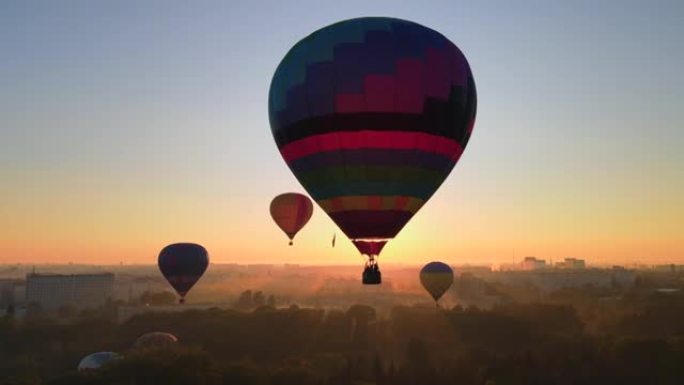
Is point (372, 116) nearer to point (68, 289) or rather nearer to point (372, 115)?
point (372, 115)

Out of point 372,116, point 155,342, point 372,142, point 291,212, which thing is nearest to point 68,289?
point 155,342

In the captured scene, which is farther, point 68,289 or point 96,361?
point 68,289

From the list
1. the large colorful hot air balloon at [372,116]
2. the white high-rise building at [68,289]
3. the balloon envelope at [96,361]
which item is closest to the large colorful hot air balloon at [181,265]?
the balloon envelope at [96,361]

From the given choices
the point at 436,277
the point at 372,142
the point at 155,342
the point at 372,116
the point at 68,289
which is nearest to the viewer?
the point at 372,116

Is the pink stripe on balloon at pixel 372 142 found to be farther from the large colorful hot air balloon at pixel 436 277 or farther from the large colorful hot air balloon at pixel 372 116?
the large colorful hot air balloon at pixel 436 277

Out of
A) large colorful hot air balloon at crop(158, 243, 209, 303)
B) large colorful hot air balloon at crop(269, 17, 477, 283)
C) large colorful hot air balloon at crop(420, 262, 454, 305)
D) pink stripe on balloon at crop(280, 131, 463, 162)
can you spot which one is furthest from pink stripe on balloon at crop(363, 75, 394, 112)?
large colorful hot air balloon at crop(420, 262, 454, 305)

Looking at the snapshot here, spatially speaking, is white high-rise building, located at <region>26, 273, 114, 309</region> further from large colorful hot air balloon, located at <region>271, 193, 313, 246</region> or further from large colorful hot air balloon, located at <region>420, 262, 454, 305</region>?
large colorful hot air balloon, located at <region>271, 193, 313, 246</region>
